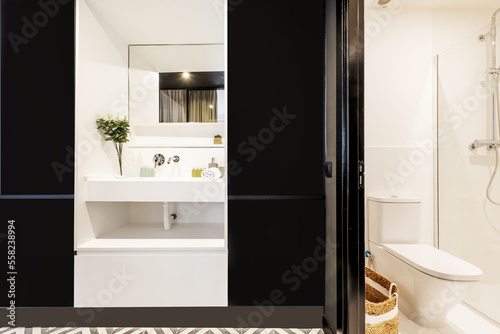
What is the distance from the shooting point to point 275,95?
149 centimetres

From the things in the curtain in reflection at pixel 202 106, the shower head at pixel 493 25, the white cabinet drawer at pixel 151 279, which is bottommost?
the white cabinet drawer at pixel 151 279

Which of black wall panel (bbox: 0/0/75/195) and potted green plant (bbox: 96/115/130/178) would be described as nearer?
black wall panel (bbox: 0/0/75/195)

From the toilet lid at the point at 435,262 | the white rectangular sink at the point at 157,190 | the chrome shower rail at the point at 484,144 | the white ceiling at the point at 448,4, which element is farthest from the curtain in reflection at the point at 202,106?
the chrome shower rail at the point at 484,144

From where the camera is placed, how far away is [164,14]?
5.52 ft

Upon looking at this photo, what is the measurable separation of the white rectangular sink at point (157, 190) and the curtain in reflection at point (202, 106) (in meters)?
0.74

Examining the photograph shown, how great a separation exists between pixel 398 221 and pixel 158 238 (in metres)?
Answer: 1.69

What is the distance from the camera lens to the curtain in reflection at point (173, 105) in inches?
83.0

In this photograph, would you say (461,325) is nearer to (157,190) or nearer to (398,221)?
(398,221)

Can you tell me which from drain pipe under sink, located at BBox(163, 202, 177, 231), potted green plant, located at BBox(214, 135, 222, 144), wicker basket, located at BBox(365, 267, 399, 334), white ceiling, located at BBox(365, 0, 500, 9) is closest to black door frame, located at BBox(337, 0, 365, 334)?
wicker basket, located at BBox(365, 267, 399, 334)

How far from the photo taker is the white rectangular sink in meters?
1.53

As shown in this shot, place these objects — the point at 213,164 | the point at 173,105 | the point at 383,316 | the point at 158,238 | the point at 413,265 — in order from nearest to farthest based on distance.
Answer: the point at 383,316
the point at 413,265
the point at 158,238
the point at 213,164
the point at 173,105

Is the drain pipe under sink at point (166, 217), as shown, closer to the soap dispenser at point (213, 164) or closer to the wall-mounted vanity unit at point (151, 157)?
the wall-mounted vanity unit at point (151, 157)

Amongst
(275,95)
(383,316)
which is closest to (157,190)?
(275,95)

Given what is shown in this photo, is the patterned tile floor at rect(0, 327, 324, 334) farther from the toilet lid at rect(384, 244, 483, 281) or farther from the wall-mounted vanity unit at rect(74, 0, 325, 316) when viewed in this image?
the toilet lid at rect(384, 244, 483, 281)
